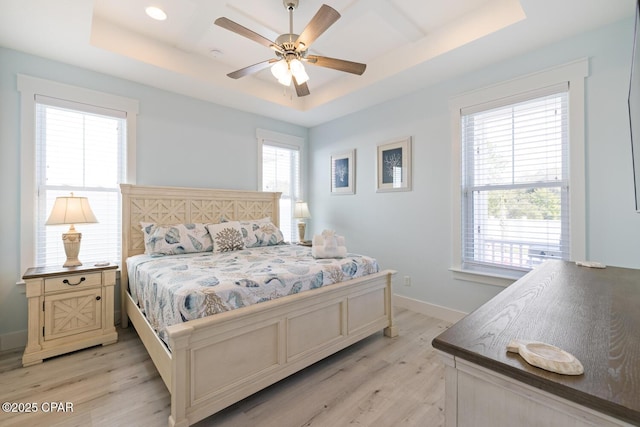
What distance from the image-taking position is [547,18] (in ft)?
7.24

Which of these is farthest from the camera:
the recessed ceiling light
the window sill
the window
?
the window

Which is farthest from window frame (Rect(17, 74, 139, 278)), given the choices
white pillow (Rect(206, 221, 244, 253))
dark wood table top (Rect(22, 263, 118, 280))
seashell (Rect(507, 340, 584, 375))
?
seashell (Rect(507, 340, 584, 375))

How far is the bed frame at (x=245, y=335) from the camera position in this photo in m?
1.56

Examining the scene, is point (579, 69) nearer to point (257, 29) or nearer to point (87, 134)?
point (257, 29)

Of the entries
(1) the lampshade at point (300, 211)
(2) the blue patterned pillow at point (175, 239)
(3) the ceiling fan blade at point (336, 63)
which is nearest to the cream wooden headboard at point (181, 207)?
(2) the blue patterned pillow at point (175, 239)

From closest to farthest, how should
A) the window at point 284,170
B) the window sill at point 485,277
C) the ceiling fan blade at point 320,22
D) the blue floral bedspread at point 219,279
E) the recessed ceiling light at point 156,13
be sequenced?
the blue floral bedspread at point 219,279
the ceiling fan blade at point 320,22
the recessed ceiling light at point 156,13
the window sill at point 485,277
the window at point 284,170

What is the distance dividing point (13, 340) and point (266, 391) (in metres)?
2.49

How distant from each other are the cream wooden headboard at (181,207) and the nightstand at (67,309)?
48cm

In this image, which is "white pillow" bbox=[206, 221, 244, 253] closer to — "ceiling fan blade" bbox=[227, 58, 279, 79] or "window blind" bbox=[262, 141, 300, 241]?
"window blind" bbox=[262, 141, 300, 241]

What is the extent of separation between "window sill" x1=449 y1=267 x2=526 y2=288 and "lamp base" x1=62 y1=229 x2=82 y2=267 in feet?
12.4

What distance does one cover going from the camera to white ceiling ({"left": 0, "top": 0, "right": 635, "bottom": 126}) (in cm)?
222

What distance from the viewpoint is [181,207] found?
11.6ft

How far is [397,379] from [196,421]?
1.36 meters

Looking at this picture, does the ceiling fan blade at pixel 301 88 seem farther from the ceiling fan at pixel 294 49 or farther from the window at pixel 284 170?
the window at pixel 284 170
